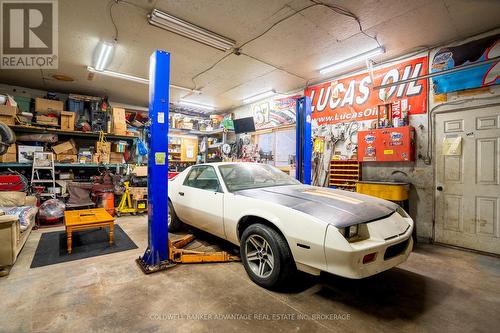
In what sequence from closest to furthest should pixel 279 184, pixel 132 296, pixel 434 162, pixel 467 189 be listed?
pixel 132 296, pixel 279 184, pixel 467 189, pixel 434 162

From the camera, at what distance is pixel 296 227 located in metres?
2.00

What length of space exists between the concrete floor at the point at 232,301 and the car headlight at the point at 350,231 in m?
0.66

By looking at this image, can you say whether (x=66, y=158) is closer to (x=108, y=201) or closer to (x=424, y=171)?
(x=108, y=201)

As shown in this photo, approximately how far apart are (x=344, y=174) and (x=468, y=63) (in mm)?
2602

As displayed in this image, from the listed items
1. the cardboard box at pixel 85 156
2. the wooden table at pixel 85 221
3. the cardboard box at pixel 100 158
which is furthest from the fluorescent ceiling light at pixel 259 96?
the wooden table at pixel 85 221

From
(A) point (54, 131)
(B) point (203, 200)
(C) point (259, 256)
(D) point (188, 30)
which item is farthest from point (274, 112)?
(A) point (54, 131)

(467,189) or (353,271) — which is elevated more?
(467,189)

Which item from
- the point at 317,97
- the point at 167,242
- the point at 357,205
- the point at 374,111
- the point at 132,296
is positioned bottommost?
the point at 132,296

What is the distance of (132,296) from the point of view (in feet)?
7.16

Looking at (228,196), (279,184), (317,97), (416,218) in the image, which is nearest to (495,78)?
(416,218)

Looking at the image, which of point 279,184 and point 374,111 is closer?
point 279,184

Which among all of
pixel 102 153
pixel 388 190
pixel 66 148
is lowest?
pixel 388 190

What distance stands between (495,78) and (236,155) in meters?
6.10

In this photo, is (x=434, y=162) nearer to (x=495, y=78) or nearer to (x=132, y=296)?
(x=495, y=78)
